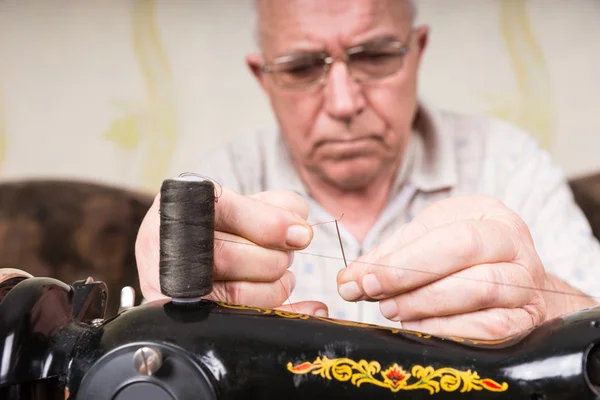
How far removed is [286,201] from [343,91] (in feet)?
2.03

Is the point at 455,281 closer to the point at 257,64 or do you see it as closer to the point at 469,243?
the point at 469,243

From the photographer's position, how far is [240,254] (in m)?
0.74

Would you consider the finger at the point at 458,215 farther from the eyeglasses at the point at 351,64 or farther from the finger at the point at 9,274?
the eyeglasses at the point at 351,64

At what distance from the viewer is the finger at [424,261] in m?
0.71

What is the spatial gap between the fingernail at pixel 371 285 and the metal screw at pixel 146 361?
0.91 feet

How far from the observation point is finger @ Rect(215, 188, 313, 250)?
712 millimetres

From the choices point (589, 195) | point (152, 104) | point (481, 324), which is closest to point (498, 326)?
point (481, 324)

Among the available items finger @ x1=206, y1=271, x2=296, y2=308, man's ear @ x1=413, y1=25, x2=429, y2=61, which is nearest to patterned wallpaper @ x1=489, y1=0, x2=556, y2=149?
man's ear @ x1=413, y1=25, x2=429, y2=61

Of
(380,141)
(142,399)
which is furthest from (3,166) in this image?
(142,399)

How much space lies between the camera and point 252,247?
0.74 metres

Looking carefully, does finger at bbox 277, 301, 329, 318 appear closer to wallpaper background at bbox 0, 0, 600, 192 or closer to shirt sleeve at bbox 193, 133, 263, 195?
shirt sleeve at bbox 193, 133, 263, 195

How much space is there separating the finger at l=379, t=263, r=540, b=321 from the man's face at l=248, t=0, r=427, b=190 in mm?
682

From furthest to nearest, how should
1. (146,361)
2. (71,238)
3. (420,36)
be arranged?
(71,238) → (420,36) → (146,361)

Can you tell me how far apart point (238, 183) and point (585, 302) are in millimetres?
1015
